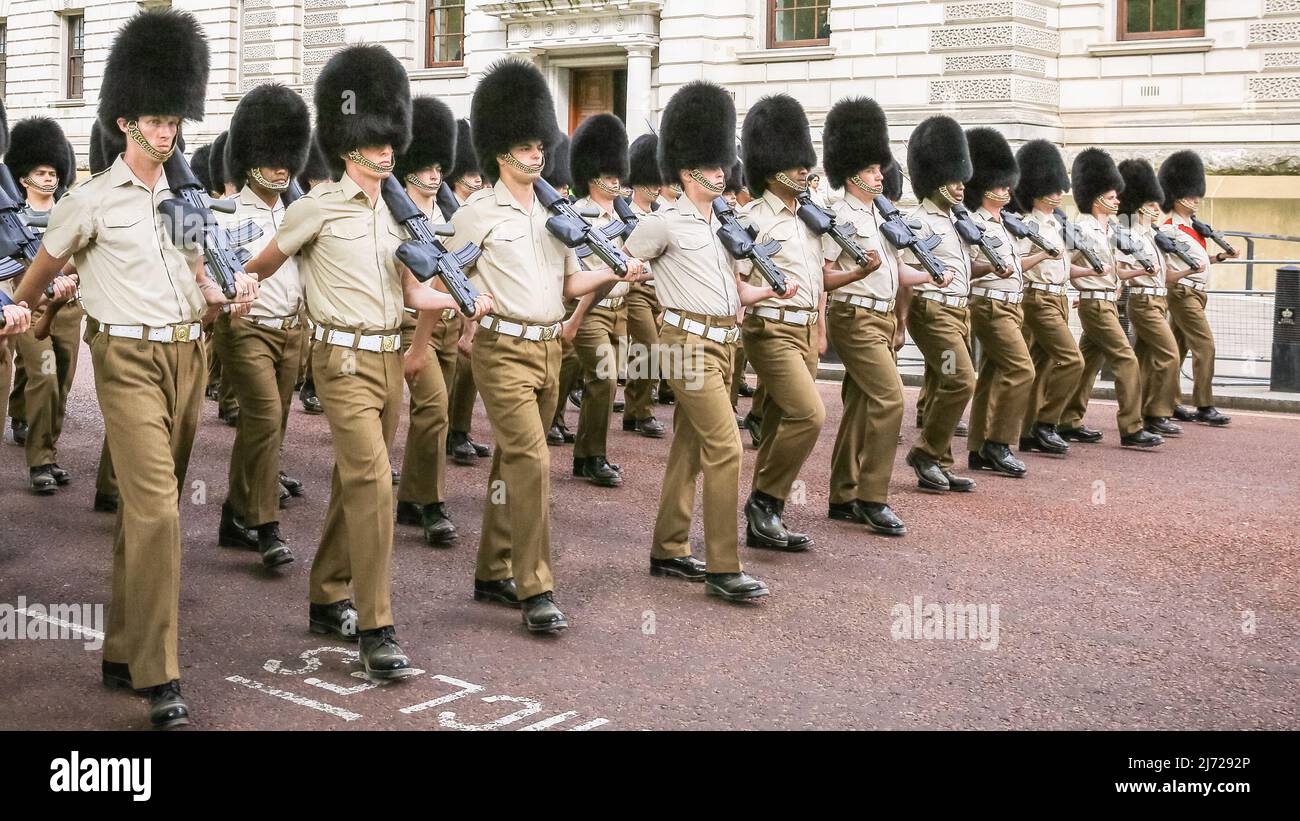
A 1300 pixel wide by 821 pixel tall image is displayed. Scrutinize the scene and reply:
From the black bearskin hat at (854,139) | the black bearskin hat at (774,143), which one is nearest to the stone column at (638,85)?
the black bearskin hat at (854,139)

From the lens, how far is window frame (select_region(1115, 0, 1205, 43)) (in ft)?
64.9

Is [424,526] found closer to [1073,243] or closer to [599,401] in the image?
[599,401]

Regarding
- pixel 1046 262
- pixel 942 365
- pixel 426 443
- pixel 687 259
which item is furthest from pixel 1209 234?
pixel 426 443

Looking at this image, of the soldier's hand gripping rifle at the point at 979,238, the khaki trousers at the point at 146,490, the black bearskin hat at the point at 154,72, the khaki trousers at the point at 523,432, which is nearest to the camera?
the khaki trousers at the point at 146,490

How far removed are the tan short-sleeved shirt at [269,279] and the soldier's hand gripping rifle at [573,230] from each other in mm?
1343

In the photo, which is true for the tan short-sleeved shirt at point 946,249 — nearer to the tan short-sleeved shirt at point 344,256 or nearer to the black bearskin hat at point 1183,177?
the tan short-sleeved shirt at point 344,256

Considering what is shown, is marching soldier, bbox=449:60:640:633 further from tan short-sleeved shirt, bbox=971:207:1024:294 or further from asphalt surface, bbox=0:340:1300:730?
tan short-sleeved shirt, bbox=971:207:1024:294

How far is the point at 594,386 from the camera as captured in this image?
966cm

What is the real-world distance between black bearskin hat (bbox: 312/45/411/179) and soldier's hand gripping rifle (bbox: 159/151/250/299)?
63 centimetres

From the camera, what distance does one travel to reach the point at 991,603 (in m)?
6.70

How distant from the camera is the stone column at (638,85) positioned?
2320 centimetres

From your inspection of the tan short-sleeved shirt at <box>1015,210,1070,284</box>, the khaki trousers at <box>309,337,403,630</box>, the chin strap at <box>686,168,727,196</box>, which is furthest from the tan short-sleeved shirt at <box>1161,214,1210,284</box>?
the khaki trousers at <box>309,337,403,630</box>

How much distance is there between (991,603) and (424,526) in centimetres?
275

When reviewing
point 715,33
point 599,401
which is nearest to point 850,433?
point 599,401
